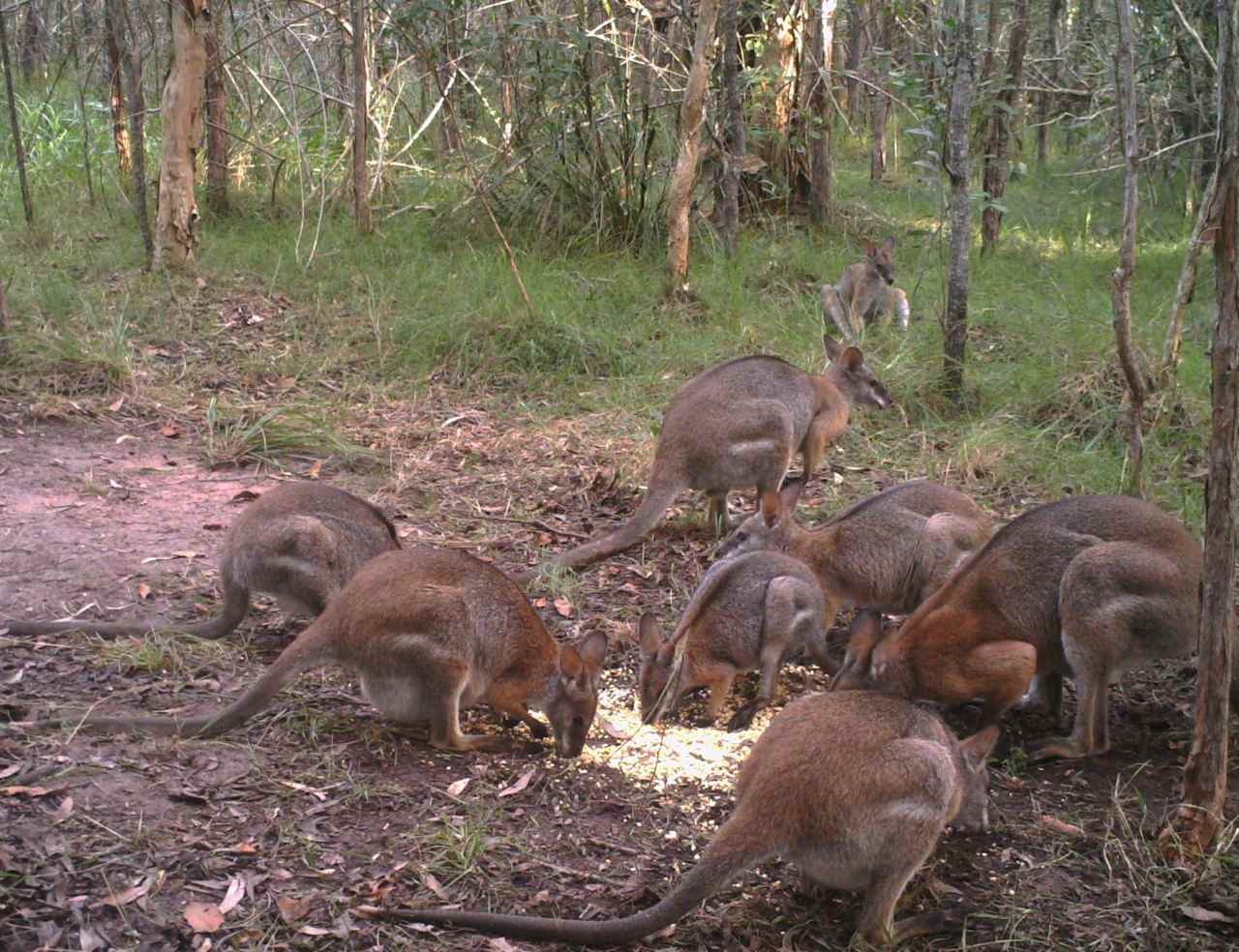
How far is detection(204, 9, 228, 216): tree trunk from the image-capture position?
34.7 ft

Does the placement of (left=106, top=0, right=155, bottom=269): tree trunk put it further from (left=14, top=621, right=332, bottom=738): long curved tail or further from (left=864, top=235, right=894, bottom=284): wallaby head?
(left=14, top=621, right=332, bottom=738): long curved tail

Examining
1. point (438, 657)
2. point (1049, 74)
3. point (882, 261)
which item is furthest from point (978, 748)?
point (1049, 74)

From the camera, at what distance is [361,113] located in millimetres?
10164

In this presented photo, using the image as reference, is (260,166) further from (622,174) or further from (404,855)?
(404,855)

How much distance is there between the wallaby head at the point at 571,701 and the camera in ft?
14.6

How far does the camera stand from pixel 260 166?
11758mm

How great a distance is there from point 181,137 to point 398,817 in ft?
23.0

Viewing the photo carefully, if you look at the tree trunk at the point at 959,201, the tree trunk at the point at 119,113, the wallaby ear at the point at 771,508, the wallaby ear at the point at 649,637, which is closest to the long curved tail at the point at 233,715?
the wallaby ear at the point at 649,637

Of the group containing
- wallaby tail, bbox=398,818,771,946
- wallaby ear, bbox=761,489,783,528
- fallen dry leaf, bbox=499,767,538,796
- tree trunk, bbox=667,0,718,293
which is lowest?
fallen dry leaf, bbox=499,767,538,796

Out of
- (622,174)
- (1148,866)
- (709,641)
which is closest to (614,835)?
(709,641)

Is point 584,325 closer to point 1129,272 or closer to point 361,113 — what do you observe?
point 361,113

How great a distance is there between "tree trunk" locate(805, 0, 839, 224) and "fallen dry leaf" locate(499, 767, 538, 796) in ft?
27.5

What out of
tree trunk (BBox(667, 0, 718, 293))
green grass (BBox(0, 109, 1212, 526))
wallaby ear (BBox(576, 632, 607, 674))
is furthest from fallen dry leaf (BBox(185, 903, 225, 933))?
tree trunk (BBox(667, 0, 718, 293))

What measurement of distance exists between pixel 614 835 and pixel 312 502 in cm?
202
